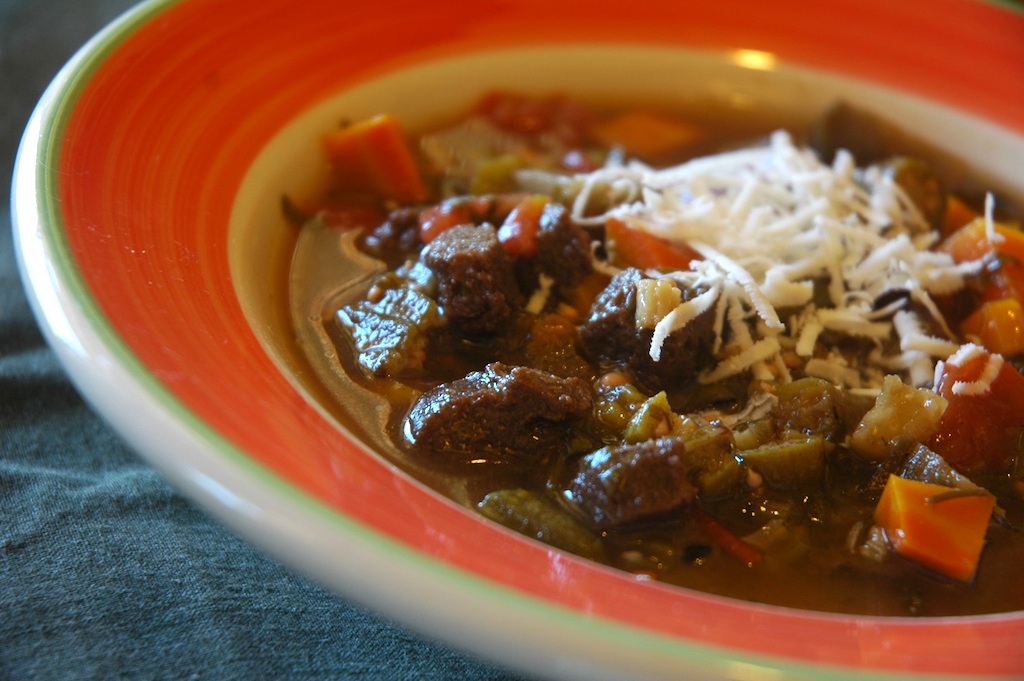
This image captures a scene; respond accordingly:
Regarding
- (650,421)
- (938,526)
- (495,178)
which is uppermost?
(495,178)

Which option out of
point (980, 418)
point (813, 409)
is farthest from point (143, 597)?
point (980, 418)

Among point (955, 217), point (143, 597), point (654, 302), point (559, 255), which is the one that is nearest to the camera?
point (143, 597)

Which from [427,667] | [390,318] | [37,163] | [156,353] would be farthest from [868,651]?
[37,163]

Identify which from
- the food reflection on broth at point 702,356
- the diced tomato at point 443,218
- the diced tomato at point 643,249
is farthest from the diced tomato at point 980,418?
the diced tomato at point 443,218

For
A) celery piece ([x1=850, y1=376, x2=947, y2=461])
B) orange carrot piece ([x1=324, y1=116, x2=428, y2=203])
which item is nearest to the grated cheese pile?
celery piece ([x1=850, y1=376, x2=947, y2=461])

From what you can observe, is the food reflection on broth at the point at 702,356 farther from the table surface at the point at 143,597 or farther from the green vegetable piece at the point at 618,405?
the table surface at the point at 143,597

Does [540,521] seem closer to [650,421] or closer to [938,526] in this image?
[650,421]

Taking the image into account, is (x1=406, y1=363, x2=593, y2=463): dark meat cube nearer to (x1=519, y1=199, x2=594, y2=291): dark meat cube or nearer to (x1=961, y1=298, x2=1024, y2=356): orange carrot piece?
(x1=519, y1=199, x2=594, y2=291): dark meat cube
